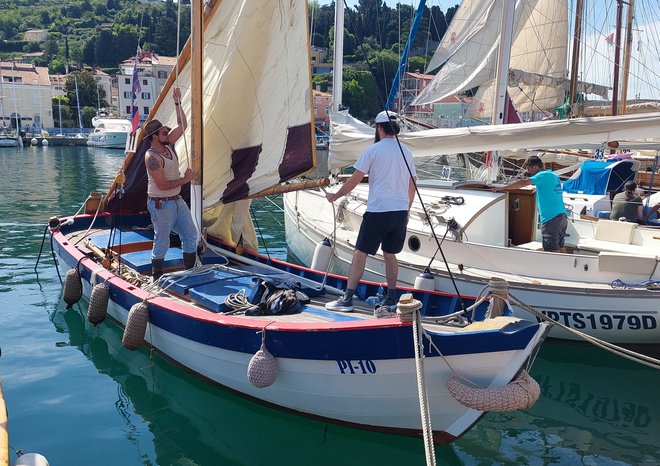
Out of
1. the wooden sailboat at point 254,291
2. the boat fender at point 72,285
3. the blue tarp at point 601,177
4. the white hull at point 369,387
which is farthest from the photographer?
the blue tarp at point 601,177

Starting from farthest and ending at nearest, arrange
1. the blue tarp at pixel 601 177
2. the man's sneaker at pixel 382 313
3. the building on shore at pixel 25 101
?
the building on shore at pixel 25 101 → the blue tarp at pixel 601 177 → the man's sneaker at pixel 382 313

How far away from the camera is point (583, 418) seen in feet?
22.2

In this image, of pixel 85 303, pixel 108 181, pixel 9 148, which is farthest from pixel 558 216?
pixel 9 148

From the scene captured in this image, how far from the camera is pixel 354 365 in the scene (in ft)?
17.3

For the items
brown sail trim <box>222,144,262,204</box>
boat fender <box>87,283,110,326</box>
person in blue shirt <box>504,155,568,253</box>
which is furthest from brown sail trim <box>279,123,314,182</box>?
person in blue shirt <box>504,155,568,253</box>

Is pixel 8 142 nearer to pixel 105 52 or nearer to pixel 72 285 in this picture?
pixel 72 285

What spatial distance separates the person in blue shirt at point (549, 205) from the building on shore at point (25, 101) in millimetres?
81251

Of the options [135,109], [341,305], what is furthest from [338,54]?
[341,305]

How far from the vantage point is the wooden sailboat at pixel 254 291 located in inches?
199

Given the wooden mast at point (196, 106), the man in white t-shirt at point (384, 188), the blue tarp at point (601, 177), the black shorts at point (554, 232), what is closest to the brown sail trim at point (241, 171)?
the wooden mast at point (196, 106)

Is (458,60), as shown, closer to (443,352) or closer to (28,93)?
(443,352)

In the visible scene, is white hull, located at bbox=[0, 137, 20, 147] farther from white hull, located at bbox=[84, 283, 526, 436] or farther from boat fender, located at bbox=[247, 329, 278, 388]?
boat fender, located at bbox=[247, 329, 278, 388]

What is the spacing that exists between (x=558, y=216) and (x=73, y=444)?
682 cm

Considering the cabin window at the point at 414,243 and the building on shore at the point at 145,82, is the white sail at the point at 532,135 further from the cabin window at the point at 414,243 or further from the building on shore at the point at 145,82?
the building on shore at the point at 145,82
